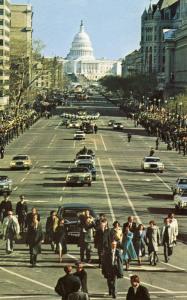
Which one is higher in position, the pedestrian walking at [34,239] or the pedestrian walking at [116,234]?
the pedestrian walking at [116,234]

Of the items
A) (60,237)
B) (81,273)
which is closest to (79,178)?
(60,237)

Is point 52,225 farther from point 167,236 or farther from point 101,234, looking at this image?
point 167,236

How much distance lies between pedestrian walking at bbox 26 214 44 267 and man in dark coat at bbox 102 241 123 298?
3708mm

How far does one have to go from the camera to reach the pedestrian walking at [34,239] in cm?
2328

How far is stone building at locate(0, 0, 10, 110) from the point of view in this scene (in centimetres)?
15923

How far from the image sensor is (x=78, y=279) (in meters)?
15.5

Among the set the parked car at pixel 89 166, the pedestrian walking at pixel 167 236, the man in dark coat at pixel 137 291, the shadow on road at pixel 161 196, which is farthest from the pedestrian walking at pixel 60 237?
the parked car at pixel 89 166

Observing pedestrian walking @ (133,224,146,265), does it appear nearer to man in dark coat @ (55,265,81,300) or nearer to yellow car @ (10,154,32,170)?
man in dark coat @ (55,265,81,300)

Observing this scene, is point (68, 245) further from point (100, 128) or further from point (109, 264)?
point (100, 128)

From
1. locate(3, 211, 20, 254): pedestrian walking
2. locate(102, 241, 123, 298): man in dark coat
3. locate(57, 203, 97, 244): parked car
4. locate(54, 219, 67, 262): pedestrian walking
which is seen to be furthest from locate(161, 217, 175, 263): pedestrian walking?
locate(102, 241, 123, 298): man in dark coat

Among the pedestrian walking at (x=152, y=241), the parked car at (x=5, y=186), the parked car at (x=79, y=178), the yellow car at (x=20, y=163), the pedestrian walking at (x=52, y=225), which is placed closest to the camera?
the pedestrian walking at (x=152, y=241)

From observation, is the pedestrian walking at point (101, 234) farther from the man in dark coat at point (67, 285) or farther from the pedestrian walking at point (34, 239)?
the man in dark coat at point (67, 285)

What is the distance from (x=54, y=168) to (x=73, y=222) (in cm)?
3538

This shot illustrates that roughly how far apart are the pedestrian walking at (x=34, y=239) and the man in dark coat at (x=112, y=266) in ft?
12.2
